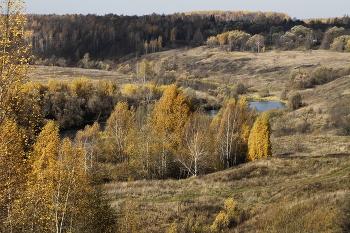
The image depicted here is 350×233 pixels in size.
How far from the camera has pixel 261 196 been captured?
20031 millimetres

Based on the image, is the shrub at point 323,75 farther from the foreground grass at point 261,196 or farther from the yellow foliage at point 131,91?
the foreground grass at point 261,196

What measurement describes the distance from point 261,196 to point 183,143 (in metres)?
14.6

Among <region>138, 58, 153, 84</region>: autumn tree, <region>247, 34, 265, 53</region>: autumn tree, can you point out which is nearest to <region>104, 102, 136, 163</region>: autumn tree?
<region>138, 58, 153, 84</region>: autumn tree

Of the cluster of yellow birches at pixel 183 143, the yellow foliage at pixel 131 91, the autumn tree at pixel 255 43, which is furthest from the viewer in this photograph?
the autumn tree at pixel 255 43

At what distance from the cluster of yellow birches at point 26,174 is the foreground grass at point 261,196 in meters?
4.34

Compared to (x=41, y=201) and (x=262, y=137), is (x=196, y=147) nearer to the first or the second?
(x=262, y=137)

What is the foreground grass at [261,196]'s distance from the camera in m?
13.5

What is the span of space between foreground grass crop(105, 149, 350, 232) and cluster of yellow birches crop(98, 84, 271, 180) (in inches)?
178

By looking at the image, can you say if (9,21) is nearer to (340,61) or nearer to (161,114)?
(161,114)

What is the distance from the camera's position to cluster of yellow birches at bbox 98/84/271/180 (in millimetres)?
30812

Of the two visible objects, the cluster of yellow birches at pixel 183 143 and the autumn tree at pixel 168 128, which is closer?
the cluster of yellow birches at pixel 183 143

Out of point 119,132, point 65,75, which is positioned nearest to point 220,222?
point 119,132

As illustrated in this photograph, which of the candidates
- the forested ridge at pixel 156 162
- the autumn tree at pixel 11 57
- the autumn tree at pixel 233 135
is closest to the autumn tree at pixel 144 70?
the forested ridge at pixel 156 162

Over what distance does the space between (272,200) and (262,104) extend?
69.9 meters
